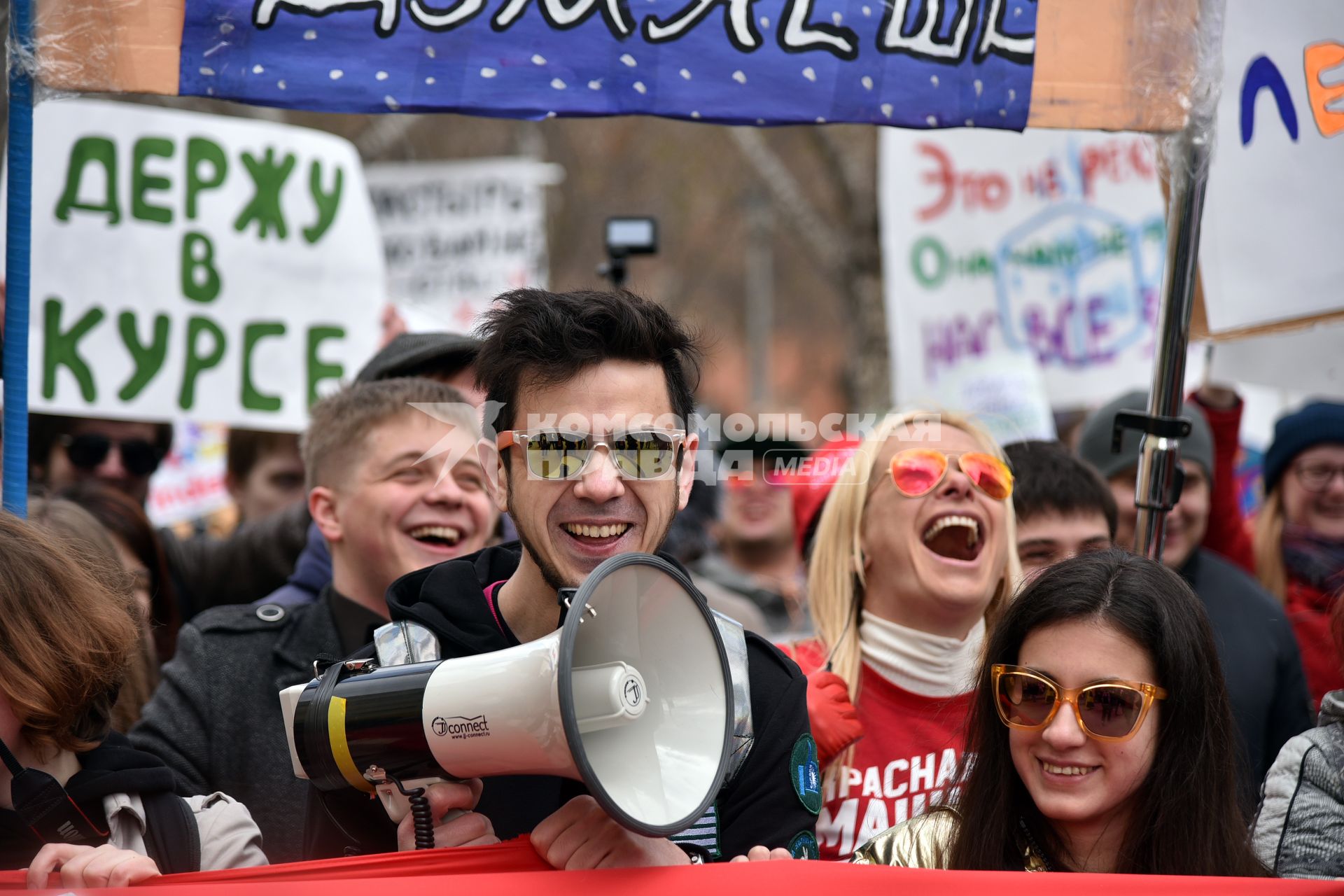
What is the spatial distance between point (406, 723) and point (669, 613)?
42 centimetres

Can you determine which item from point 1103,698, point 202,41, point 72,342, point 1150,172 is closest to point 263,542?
point 72,342

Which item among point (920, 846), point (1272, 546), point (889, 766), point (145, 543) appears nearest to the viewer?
point (920, 846)

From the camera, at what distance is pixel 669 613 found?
2090mm

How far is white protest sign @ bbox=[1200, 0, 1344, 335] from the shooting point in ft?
10.3

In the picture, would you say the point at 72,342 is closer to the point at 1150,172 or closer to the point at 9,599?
the point at 9,599

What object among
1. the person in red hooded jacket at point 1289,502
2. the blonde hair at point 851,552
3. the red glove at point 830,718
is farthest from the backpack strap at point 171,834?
the person in red hooded jacket at point 1289,502

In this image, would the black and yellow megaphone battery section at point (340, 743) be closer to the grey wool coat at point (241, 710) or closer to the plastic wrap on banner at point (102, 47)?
the grey wool coat at point (241, 710)

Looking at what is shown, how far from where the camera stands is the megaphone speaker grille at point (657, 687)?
1.96 m

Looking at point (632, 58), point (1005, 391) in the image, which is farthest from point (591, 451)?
point (1005, 391)

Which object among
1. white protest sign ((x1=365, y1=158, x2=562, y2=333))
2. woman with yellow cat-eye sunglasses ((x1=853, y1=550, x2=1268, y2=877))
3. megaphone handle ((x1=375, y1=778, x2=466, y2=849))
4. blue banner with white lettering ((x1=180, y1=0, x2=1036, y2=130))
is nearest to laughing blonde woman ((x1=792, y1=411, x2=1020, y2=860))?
woman with yellow cat-eye sunglasses ((x1=853, y1=550, x2=1268, y2=877))

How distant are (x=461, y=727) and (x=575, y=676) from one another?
201 millimetres

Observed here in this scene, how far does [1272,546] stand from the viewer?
189 inches

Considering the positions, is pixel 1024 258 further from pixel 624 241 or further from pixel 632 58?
pixel 632 58

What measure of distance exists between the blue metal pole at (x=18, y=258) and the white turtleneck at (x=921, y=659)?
6.08 ft
